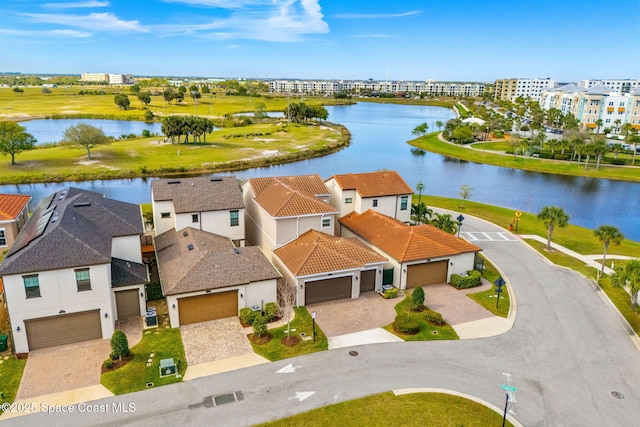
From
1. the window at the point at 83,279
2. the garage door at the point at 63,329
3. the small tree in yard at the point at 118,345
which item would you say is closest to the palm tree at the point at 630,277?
the small tree in yard at the point at 118,345

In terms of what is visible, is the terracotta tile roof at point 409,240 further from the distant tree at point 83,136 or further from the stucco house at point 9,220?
the distant tree at point 83,136

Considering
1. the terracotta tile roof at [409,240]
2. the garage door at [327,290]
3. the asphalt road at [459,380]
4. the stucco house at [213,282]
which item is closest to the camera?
the asphalt road at [459,380]

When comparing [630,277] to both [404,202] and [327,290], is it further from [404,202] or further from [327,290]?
[404,202]

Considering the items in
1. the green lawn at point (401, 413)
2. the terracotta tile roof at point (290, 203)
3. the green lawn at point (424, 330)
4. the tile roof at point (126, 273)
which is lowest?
the green lawn at point (424, 330)

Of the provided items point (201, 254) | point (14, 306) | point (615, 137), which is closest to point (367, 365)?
point (201, 254)

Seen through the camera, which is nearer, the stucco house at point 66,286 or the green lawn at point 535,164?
the stucco house at point 66,286

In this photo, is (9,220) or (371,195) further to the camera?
(371,195)

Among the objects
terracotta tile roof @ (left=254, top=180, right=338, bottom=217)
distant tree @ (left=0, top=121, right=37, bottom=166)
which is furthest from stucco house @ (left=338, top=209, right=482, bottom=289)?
distant tree @ (left=0, top=121, right=37, bottom=166)

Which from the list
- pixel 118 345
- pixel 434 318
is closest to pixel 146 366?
pixel 118 345
